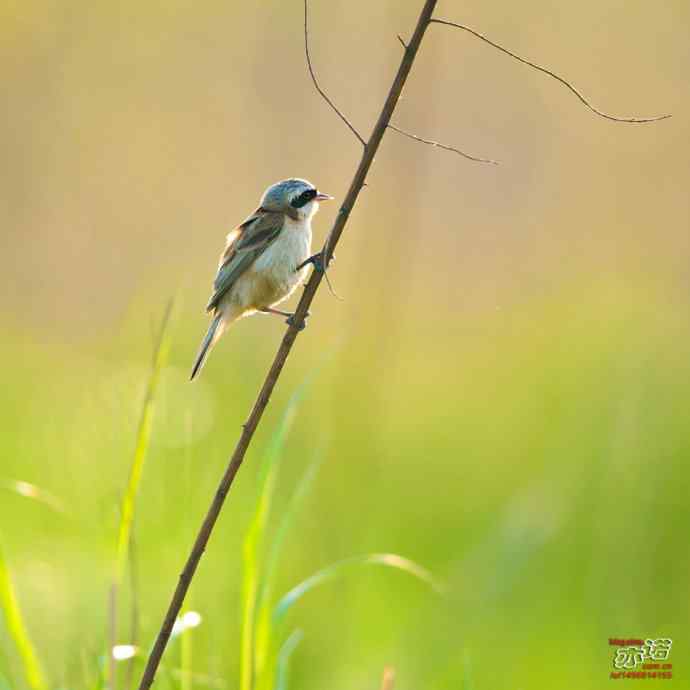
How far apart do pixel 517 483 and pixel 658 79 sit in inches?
198

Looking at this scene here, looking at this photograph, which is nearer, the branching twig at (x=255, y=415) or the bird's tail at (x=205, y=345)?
the branching twig at (x=255, y=415)

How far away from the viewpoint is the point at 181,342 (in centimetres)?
577

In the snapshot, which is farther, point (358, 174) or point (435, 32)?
point (435, 32)

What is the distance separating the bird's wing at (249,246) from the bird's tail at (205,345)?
59 millimetres

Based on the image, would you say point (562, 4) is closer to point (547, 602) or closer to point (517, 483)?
point (517, 483)

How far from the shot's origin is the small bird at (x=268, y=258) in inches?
131

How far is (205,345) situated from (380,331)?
23.3 inches

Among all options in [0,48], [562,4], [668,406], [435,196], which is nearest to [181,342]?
[668,406]

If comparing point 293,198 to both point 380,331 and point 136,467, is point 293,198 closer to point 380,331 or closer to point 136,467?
point 380,331

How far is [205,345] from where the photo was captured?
3.29 meters
